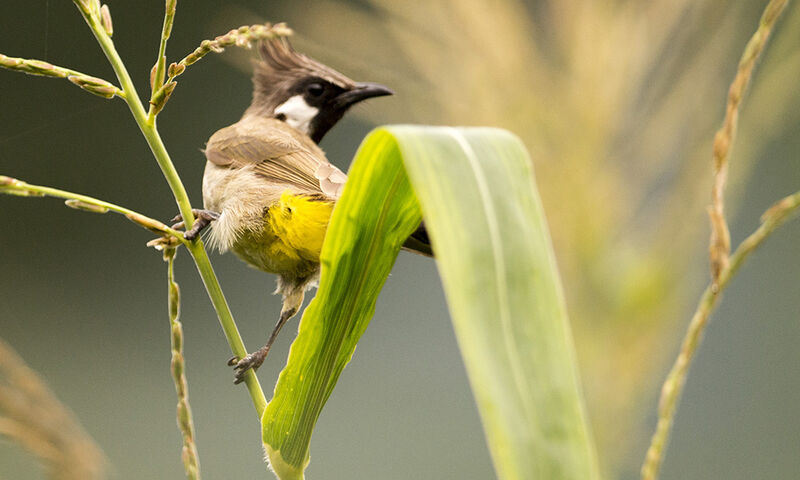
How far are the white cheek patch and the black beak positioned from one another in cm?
5

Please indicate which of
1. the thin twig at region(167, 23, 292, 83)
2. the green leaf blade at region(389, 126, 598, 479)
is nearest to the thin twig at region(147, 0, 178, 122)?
the thin twig at region(167, 23, 292, 83)

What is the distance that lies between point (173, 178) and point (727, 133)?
0.41m

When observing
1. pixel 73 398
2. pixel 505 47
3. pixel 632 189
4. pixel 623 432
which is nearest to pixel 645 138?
pixel 632 189

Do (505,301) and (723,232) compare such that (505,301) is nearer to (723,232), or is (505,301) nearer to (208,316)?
(723,232)

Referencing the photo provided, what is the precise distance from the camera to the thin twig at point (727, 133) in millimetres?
521

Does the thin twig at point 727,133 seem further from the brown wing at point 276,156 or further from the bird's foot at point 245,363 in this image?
the brown wing at point 276,156

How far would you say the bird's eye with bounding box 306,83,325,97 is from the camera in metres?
1.53

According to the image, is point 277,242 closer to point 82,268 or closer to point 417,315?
point 417,315

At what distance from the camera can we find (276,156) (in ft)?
3.84

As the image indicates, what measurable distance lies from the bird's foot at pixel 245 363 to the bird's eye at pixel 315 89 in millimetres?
731

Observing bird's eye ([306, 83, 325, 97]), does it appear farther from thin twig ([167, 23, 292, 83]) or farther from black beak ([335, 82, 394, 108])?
thin twig ([167, 23, 292, 83])

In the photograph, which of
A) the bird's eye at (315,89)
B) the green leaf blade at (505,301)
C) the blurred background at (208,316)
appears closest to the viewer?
the green leaf blade at (505,301)

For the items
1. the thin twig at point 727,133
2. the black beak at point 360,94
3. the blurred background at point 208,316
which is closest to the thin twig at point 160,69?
the thin twig at point 727,133

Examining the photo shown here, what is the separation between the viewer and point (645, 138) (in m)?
0.92
